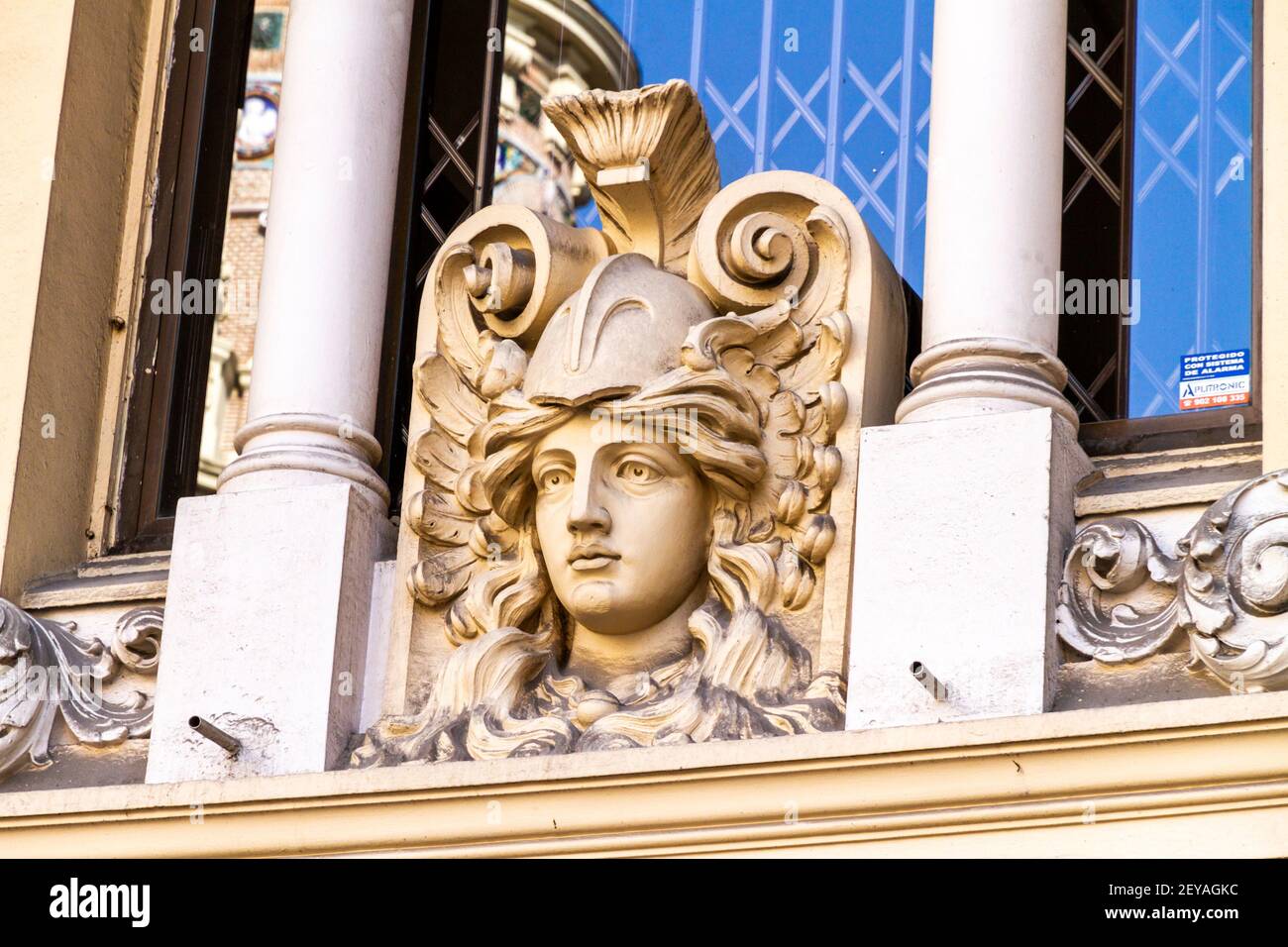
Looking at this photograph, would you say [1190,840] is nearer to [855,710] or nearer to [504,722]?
[855,710]

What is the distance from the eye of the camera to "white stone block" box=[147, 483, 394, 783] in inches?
305

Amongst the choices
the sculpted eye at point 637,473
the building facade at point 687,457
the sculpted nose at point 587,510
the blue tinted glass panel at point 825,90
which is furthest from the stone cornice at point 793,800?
the blue tinted glass panel at point 825,90

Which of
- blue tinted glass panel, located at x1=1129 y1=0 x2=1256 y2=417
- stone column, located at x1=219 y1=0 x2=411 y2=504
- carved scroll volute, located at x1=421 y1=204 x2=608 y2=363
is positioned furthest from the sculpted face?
blue tinted glass panel, located at x1=1129 y1=0 x2=1256 y2=417

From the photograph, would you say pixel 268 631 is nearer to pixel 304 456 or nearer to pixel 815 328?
pixel 304 456

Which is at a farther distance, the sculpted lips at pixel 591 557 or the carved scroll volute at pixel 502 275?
the carved scroll volute at pixel 502 275

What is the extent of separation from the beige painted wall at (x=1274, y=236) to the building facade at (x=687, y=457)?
1 centimetres

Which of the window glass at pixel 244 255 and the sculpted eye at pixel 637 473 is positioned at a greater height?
the window glass at pixel 244 255

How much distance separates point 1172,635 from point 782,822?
1041 millimetres

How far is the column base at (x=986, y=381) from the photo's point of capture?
727 centimetres

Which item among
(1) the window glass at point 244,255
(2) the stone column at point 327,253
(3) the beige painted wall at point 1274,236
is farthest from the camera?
(1) the window glass at point 244,255

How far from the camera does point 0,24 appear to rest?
9.15 metres

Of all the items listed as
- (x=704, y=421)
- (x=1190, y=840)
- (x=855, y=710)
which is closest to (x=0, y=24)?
(x=704, y=421)

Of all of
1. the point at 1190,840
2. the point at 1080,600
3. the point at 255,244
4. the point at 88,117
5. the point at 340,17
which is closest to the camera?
the point at 1190,840

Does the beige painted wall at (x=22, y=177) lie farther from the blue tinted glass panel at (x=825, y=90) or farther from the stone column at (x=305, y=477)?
the blue tinted glass panel at (x=825, y=90)
